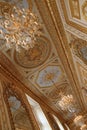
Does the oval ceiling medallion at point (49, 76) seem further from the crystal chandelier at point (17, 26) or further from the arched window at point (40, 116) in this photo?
the crystal chandelier at point (17, 26)

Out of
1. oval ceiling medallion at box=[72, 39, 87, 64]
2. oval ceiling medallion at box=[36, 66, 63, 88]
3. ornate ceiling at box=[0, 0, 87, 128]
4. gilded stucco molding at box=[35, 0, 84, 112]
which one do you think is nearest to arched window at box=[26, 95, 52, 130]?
ornate ceiling at box=[0, 0, 87, 128]

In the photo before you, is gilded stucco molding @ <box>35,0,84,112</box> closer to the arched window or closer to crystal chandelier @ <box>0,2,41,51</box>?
crystal chandelier @ <box>0,2,41,51</box>

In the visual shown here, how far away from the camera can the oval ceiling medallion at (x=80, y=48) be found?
25.8 ft

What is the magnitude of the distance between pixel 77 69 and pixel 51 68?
1232 mm

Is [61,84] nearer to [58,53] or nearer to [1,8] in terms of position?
[58,53]

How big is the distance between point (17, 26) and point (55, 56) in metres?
2.66

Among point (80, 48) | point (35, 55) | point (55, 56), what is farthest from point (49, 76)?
point (80, 48)

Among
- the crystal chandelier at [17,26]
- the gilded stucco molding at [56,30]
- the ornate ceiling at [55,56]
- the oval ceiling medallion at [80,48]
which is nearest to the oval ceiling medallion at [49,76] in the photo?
the ornate ceiling at [55,56]

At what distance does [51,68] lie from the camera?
9758 millimetres

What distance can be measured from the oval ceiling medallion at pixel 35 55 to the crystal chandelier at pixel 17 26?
592 millimetres

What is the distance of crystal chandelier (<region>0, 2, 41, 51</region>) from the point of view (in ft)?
21.4

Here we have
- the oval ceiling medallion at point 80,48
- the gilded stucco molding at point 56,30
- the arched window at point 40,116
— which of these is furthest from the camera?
the arched window at point 40,116

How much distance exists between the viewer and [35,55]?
27.8 feet

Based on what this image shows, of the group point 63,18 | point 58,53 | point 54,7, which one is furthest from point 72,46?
point 54,7
